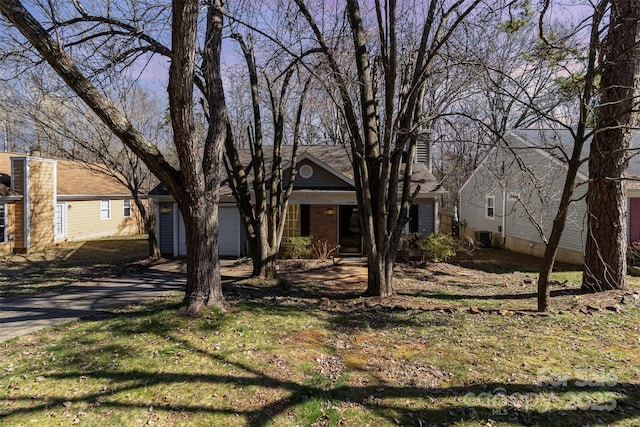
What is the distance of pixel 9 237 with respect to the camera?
1569 centimetres

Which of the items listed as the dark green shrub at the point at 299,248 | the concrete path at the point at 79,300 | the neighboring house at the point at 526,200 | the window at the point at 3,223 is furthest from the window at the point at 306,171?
the window at the point at 3,223

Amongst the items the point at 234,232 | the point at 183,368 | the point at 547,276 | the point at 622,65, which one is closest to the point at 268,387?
the point at 183,368

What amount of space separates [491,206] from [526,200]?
10.1 feet

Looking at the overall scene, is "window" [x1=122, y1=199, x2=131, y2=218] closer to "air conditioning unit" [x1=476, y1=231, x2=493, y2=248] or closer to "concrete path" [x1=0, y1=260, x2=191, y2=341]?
"concrete path" [x1=0, y1=260, x2=191, y2=341]

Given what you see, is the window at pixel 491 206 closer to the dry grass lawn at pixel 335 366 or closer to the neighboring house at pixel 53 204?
the dry grass lawn at pixel 335 366

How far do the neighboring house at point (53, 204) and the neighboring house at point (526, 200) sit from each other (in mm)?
16304

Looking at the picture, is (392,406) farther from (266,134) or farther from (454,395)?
(266,134)

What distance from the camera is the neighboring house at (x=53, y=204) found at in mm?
15938

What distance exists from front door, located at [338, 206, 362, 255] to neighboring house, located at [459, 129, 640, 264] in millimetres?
5250

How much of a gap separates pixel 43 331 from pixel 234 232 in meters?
9.51

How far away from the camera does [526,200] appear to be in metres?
16.4

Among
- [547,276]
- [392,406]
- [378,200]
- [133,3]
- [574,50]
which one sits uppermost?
[133,3]

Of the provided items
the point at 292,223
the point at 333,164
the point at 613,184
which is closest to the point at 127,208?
the point at 292,223

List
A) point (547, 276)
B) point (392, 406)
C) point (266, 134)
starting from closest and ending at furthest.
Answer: point (392, 406)
point (547, 276)
point (266, 134)
